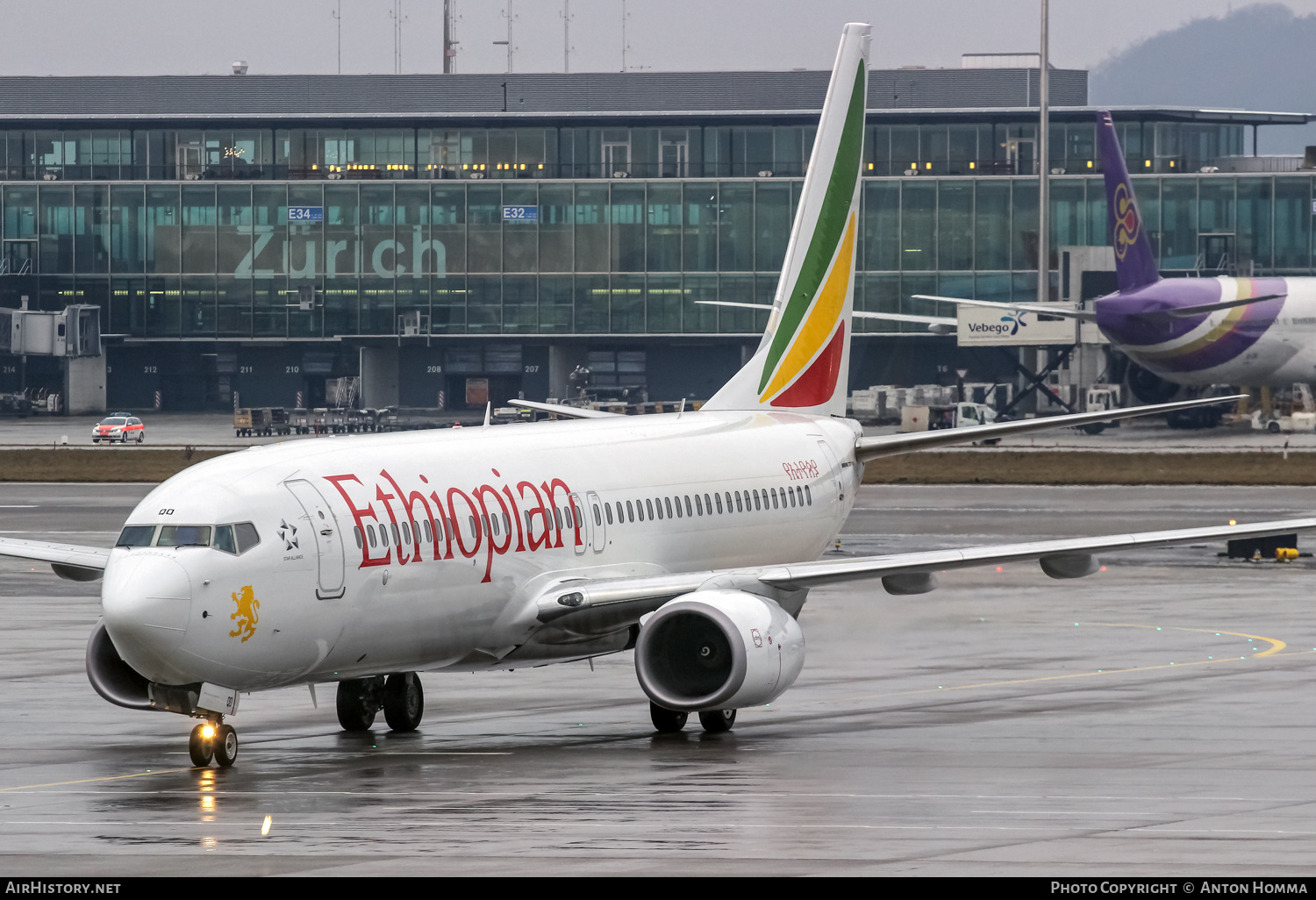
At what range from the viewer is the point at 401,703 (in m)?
26.4

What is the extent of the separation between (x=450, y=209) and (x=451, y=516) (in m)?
110

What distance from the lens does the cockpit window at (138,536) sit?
21.8 meters

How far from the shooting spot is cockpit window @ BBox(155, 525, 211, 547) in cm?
2166

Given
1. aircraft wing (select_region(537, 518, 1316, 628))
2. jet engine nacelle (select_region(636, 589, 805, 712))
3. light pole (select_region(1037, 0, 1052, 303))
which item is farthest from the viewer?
light pole (select_region(1037, 0, 1052, 303))

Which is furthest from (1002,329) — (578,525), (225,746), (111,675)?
(225,746)

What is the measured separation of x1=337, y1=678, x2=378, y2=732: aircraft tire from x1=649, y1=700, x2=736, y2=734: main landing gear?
12.6ft

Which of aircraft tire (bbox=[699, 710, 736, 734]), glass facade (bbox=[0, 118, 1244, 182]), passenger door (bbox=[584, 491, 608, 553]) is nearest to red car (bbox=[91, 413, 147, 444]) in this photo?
glass facade (bbox=[0, 118, 1244, 182])

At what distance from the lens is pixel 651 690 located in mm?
24375

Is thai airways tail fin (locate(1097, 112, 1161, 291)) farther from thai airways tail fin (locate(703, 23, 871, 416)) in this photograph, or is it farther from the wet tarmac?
thai airways tail fin (locate(703, 23, 871, 416))

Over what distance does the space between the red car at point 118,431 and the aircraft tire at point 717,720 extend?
8908 centimetres

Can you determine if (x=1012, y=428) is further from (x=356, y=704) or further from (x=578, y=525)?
(x=356, y=704)

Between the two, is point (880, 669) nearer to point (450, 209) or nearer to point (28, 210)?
point (450, 209)

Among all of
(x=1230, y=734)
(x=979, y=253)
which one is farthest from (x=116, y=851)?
(x=979, y=253)

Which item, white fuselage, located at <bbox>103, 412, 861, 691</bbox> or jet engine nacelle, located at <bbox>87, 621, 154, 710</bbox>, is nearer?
white fuselage, located at <bbox>103, 412, 861, 691</bbox>
